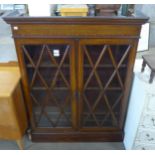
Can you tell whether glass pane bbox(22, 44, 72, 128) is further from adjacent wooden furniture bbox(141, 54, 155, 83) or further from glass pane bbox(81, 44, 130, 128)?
adjacent wooden furniture bbox(141, 54, 155, 83)

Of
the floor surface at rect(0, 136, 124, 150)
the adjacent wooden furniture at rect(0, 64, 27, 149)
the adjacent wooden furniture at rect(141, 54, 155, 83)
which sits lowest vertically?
the floor surface at rect(0, 136, 124, 150)

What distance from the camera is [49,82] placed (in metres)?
1.78

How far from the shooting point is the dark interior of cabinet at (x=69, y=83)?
64.0 inches

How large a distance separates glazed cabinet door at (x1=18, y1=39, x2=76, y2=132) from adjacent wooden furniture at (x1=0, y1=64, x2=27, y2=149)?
88 mm

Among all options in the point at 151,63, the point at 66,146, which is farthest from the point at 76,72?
the point at 66,146

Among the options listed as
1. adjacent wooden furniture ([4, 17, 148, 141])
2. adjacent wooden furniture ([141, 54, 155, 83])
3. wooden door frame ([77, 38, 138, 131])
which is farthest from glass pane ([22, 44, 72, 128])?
adjacent wooden furniture ([141, 54, 155, 83])

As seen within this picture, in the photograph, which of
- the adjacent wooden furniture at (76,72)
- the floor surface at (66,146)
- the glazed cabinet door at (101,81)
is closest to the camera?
the adjacent wooden furniture at (76,72)

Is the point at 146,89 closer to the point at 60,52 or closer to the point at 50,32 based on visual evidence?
the point at 60,52

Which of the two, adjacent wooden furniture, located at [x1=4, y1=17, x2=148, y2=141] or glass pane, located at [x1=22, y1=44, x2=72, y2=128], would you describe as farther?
Answer: glass pane, located at [x1=22, y1=44, x2=72, y2=128]

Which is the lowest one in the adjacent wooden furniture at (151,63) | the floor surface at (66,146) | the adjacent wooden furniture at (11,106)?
the floor surface at (66,146)

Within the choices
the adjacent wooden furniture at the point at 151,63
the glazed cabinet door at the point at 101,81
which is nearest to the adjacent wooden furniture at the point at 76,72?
the glazed cabinet door at the point at 101,81

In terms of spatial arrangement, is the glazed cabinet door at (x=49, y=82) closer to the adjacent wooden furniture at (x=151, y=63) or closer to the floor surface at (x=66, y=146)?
the floor surface at (x=66, y=146)

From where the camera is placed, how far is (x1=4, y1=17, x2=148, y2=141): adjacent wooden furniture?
57.7 inches
